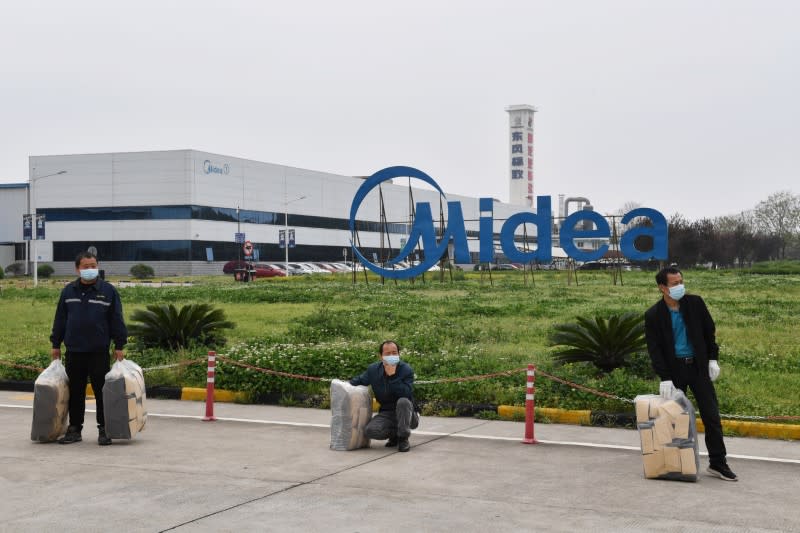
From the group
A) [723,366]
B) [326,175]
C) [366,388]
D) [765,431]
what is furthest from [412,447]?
[326,175]

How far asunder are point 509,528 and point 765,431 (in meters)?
5.55

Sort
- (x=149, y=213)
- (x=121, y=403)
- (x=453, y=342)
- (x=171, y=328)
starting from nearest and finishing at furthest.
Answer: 1. (x=121, y=403)
2. (x=171, y=328)
3. (x=453, y=342)
4. (x=149, y=213)

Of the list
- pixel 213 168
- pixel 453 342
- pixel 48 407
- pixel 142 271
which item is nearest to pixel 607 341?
pixel 453 342

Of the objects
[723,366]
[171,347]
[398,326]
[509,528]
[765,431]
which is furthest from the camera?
[398,326]

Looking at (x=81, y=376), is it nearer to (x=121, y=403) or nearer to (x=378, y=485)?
(x=121, y=403)

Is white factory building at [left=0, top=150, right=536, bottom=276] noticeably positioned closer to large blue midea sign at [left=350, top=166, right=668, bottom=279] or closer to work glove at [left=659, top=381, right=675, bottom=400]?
large blue midea sign at [left=350, top=166, right=668, bottom=279]

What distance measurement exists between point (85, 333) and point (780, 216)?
Answer: 383ft

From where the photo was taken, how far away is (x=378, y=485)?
8562 mm

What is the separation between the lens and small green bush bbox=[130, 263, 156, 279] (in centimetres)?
8069

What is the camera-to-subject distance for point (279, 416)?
43.1 ft

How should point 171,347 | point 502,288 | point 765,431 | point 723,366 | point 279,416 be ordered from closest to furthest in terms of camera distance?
point 765,431 → point 279,416 → point 723,366 → point 171,347 → point 502,288

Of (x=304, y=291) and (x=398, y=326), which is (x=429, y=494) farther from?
(x=304, y=291)

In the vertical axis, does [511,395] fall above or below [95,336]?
below

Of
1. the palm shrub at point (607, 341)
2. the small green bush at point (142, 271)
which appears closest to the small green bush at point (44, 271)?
the small green bush at point (142, 271)
